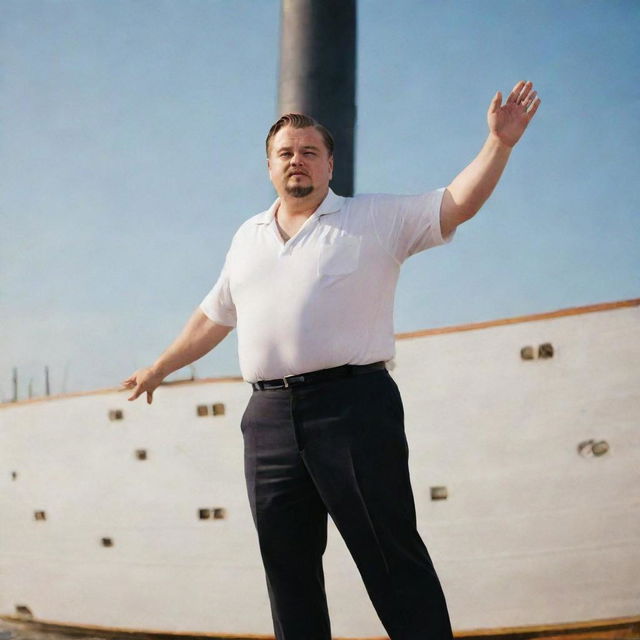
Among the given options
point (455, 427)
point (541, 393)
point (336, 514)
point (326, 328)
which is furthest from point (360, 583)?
point (326, 328)

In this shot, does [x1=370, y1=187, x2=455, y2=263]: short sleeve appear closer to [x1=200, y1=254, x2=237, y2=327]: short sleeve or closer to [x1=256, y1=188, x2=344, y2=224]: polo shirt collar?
[x1=256, y1=188, x2=344, y2=224]: polo shirt collar

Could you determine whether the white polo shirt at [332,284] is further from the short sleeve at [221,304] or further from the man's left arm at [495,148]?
the short sleeve at [221,304]

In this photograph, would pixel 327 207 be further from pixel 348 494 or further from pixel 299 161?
pixel 348 494

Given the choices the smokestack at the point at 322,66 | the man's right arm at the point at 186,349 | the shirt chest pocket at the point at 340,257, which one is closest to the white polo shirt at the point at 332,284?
the shirt chest pocket at the point at 340,257

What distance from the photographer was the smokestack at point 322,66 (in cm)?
304

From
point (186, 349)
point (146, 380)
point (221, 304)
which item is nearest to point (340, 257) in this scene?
point (221, 304)

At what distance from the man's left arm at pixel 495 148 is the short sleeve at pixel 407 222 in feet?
0.22

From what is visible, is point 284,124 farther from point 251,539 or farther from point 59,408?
point 59,408

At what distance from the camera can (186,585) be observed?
298 cm

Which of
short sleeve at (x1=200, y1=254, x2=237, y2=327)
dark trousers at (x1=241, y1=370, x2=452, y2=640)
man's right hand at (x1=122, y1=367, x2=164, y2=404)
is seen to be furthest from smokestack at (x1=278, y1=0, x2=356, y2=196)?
dark trousers at (x1=241, y1=370, x2=452, y2=640)

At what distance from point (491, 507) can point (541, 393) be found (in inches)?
18.3

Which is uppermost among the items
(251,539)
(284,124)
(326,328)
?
(284,124)

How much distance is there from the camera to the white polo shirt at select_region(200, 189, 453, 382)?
1.53 metres

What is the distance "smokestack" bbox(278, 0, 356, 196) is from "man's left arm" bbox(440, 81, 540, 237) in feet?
5.66
